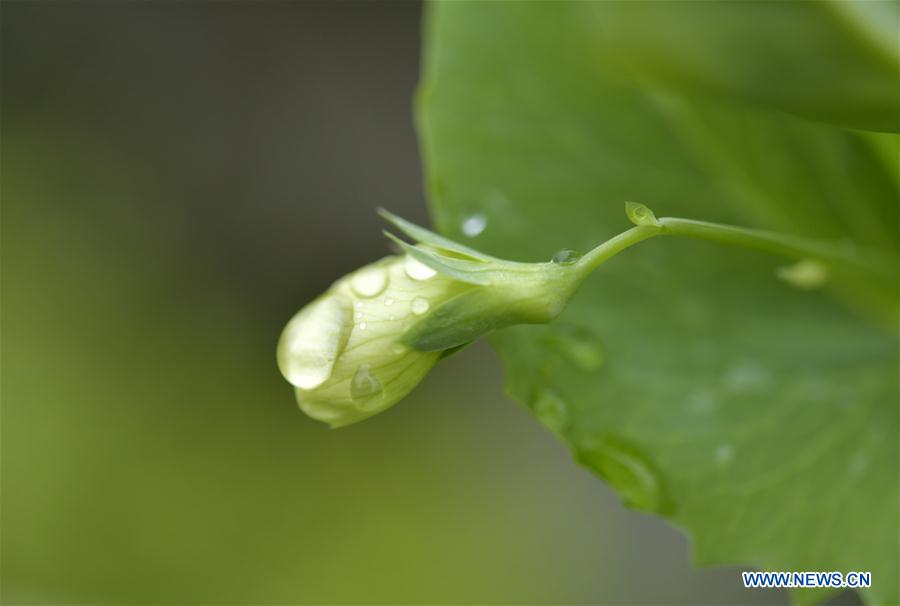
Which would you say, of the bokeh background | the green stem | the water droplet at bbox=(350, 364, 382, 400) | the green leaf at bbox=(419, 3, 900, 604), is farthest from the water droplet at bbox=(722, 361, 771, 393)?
the bokeh background

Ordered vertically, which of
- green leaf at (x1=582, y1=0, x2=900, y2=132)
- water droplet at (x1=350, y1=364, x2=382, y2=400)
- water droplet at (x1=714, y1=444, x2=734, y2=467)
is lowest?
water droplet at (x1=714, y1=444, x2=734, y2=467)

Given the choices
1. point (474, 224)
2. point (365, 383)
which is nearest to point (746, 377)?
point (474, 224)

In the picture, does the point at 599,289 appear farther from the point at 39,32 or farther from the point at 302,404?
the point at 39,32

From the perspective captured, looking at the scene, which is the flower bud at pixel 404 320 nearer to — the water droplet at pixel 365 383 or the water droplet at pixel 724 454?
the water droplet at pixel 365 383

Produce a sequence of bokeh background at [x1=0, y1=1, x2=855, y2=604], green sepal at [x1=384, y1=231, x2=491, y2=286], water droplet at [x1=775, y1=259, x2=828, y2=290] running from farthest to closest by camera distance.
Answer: bokeh background at [x1=0, y1=1, x2=855, y2=604]
water droplet at [x1=775, y1=259, x2=828, y2=290]
green sepal at [x1=384, y1=231, x2=491, y2=286]

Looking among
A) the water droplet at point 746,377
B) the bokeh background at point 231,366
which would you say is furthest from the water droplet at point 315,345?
the bokeh background at point 231,366

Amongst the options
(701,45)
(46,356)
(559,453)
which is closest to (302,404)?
(701,45)

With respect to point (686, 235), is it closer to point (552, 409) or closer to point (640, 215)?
point (640, 215)

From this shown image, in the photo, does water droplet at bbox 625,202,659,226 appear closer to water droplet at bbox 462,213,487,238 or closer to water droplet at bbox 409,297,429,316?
water droplet at bbox 409,297,429,316
